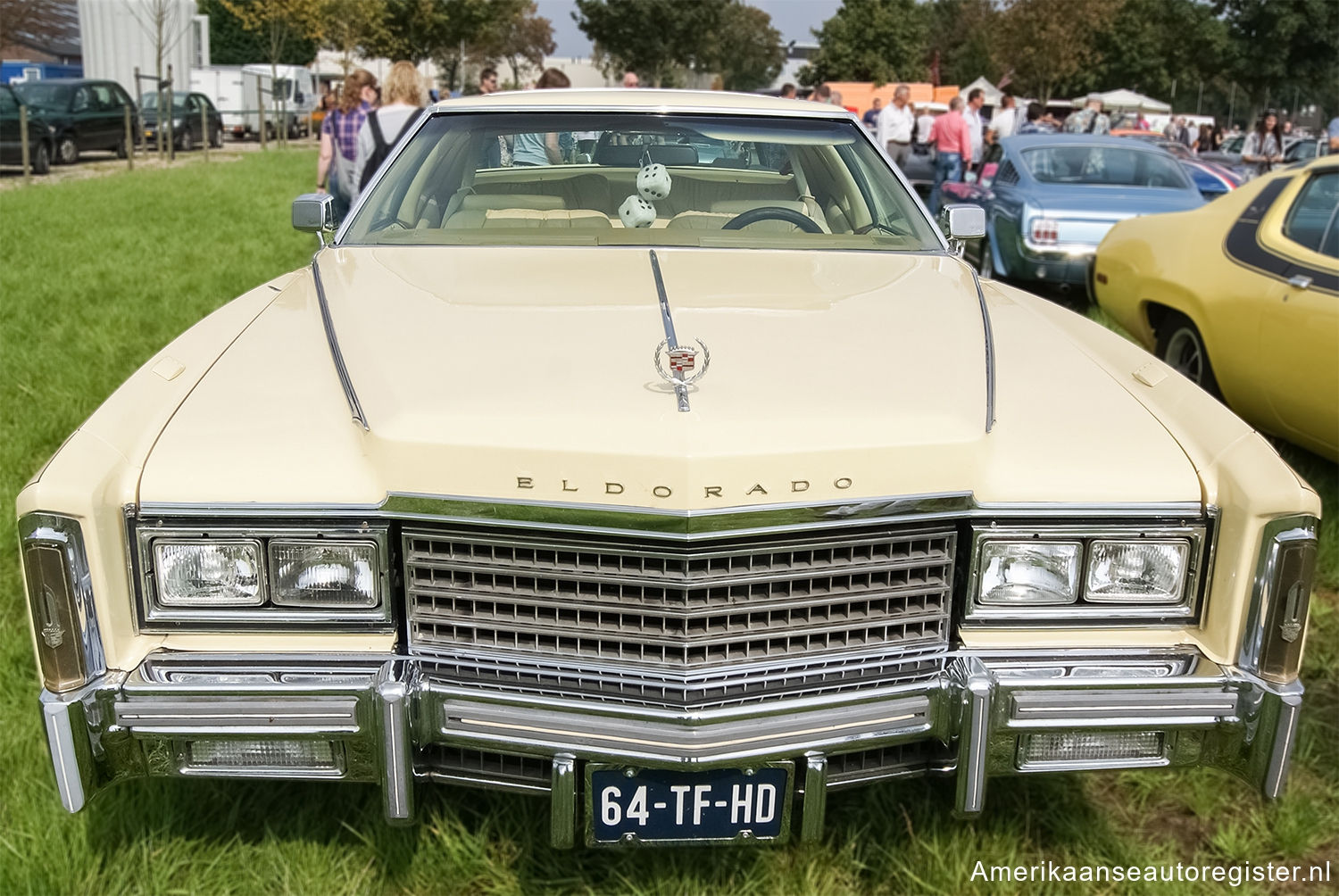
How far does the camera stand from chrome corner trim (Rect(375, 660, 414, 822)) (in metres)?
2.03

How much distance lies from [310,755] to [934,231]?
2248 mm

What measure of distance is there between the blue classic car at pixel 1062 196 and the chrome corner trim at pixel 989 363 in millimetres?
5353

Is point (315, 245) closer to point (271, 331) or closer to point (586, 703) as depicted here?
point (271, 331)

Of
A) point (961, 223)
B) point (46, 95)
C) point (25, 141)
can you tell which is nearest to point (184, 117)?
point (46, 95)

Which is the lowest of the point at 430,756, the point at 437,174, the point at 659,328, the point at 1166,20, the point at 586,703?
the point at 430,756

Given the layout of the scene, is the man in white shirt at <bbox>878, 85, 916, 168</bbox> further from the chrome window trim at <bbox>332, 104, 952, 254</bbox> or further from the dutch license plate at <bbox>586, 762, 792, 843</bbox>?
the dutch license plate at <bbox>586, 762, 792, 843</bbox>

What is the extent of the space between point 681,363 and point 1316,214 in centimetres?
373

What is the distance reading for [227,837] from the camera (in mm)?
2627

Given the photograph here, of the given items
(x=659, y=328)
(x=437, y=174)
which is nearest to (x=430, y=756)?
(x=659, y=328)

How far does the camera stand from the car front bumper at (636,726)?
2041 mm

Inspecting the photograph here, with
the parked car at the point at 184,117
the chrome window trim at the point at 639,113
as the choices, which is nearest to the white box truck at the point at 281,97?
the parked car at the point at 184,117

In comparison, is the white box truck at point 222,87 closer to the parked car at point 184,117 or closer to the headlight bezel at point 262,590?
the parked car at point 184,117

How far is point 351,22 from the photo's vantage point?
119 feet

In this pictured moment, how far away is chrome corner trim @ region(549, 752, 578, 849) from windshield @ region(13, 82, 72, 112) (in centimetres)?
1939
